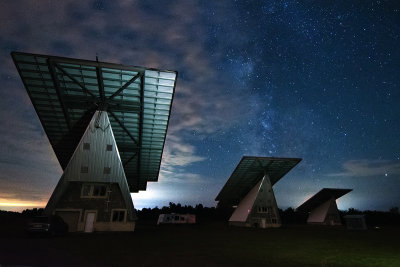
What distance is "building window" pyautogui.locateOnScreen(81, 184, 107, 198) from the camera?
27203mm

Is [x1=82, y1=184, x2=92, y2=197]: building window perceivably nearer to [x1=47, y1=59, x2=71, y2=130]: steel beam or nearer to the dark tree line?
[x1=47, y1=59, x2=71, y2=130]: steel beam

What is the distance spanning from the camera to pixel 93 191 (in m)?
27.4

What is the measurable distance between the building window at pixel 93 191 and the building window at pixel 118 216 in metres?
2.08

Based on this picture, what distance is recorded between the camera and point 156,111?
30.8 m

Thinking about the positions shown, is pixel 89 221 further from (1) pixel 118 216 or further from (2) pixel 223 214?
(2) pixel 223 214

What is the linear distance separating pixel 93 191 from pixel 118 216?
364cm

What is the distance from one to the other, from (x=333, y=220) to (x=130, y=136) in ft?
168

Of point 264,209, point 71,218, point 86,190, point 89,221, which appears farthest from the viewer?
point 264,209

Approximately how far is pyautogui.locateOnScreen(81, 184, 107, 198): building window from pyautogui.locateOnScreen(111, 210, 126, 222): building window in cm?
208

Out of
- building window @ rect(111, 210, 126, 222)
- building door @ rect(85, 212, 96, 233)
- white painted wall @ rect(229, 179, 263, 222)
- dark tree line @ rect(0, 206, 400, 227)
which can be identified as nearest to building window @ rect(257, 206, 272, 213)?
white painted wall @ rect(229, 179, 263, 222)

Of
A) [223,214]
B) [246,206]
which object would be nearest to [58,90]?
[246,206]

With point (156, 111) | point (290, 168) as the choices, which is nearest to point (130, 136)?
point (156, 111)

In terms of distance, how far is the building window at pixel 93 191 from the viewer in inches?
1071

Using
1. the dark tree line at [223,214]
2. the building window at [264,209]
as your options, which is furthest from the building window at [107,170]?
the dark tree line at [223,214]
